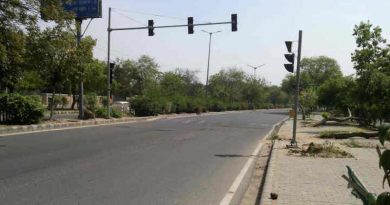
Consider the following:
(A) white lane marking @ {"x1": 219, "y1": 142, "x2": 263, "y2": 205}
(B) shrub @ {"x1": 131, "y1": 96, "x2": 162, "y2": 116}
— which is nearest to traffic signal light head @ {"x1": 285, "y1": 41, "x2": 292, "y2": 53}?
(A) white lane marking @ {"x1": 219, "y1": 142, "x2": 263, "y2": 205}

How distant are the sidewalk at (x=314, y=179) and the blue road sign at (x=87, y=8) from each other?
20417mm

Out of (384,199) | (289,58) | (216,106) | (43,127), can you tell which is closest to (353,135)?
(289,58)

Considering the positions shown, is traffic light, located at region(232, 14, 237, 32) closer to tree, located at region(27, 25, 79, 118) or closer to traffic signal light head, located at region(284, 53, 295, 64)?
tree, located at region(27, 25, 79, 118)

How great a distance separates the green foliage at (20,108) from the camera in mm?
24297

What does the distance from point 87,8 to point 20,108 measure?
36.2 ft

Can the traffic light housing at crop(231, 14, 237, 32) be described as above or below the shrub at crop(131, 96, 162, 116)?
above

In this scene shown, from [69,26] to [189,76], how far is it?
273 ft

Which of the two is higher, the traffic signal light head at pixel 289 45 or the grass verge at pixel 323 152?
the traffic signal light head at pixel 289 45

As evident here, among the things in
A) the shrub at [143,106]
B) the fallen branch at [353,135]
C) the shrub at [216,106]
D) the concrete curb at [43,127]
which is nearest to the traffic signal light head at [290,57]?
the fallen branch at [353,135]

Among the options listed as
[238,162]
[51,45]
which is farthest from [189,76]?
[238,162]

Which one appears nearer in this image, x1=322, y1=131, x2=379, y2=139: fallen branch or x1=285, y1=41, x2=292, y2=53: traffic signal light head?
x1=285, y1=41, x2=292, y2=53: traffic signal light head

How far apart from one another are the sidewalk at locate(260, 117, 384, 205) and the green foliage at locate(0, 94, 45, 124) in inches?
510

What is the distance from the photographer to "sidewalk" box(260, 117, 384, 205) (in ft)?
27.5

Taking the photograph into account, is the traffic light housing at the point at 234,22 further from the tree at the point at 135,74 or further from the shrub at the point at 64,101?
the tree at the point at 135,74
